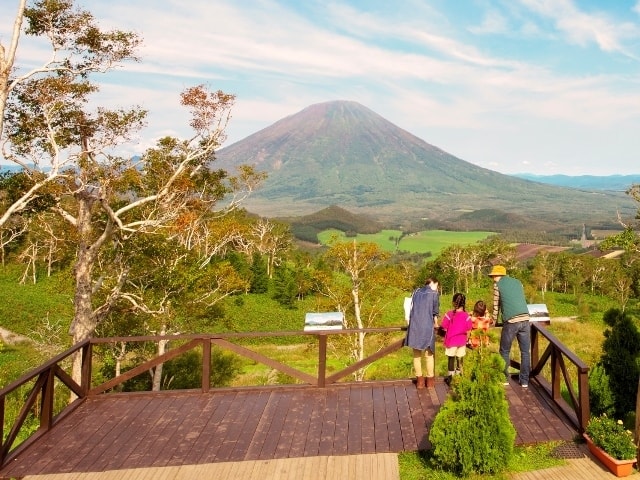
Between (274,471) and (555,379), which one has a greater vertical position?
(555,379)

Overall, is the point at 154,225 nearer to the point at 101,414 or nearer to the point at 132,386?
the point at 101,414

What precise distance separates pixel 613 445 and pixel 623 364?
223cm

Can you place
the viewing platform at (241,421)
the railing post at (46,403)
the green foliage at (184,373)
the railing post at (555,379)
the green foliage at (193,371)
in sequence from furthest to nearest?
the green foliage at (193,371), the green foliage at (184,373), the railing post at (555,379), the railing post at (46,403), the viewing platform at (241,421)

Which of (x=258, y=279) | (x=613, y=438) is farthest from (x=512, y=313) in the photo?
(x=258, y=279)

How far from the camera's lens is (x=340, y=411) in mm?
7137

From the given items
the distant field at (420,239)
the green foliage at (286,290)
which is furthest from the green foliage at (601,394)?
the distant field at (420,239)

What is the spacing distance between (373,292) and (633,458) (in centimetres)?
2030

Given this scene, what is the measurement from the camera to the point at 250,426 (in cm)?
672

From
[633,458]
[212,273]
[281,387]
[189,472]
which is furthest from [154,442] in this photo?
[212,273]

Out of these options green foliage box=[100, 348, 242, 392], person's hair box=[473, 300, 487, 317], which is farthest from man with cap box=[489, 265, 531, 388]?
green foliage box=[100, 348, 242, 392]

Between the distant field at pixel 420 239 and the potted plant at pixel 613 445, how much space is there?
144 meters

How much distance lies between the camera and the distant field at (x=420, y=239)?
15838 centimetres

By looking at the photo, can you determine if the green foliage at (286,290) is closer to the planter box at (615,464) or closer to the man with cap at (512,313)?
the man with cap at (512,313)

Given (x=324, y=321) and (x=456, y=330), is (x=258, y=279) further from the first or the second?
(x=456, y=330)
